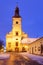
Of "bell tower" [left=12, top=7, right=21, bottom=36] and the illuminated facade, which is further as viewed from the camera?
"bell tower" [left=12, top=7, right=21, bottom=36]

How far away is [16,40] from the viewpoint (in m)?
86.1

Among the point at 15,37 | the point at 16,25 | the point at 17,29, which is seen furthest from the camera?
the point at 16,25

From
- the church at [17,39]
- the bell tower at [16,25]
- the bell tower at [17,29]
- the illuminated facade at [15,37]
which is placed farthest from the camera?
the bell tower at [16,25]

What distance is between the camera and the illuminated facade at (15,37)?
277 feet

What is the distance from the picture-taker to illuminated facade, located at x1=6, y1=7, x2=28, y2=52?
84.6 meters

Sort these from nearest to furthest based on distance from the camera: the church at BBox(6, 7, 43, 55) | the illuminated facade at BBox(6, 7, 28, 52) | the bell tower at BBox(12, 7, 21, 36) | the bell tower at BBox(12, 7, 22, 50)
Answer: the church at BBox(6, 7, 43, 55)
the illuminated facade at BBox(6, 7, 28, 52)
the bell tower at BBox(12, 7, 22, 50)
the bell tower at BBox(12, 7, 21, 36)

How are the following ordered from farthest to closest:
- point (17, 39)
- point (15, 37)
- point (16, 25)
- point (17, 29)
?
point (16, 25) < point (17, 29) < point (15, 37) < point (17, 39)

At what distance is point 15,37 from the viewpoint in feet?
284

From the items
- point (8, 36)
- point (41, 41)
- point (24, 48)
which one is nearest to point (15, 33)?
point (8, 36)

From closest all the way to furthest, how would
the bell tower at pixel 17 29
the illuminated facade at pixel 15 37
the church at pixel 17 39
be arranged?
the church at pixel 17 39 → the illuminated facade at pixel 15 37 → the bell tower at pixel 17 29

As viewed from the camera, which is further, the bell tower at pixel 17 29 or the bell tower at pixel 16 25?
the bell tower at pixel 16 25

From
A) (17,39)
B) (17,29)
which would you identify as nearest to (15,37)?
(17,39)

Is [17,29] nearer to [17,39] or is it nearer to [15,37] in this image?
[15,37]

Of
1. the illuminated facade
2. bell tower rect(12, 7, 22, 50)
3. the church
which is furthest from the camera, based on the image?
bell tower rect(12, 7, 22, 50)
